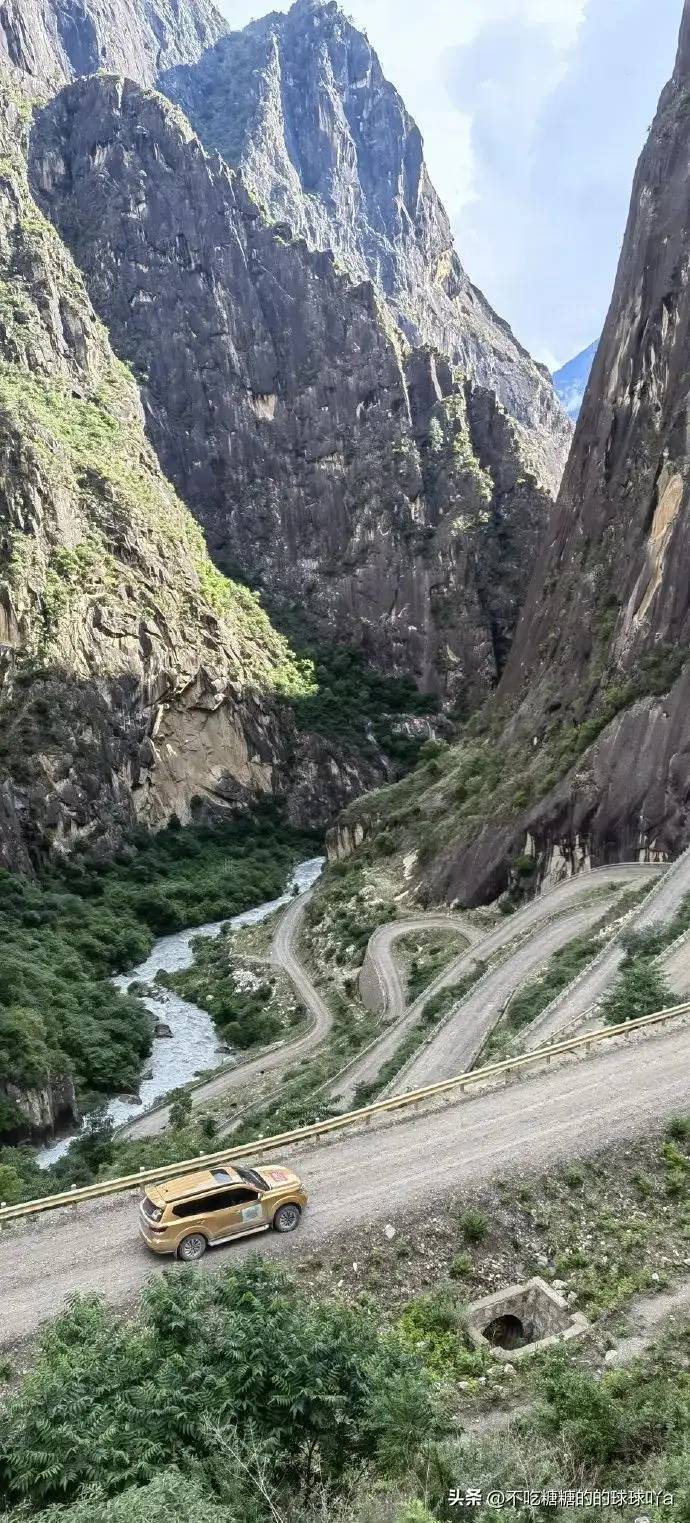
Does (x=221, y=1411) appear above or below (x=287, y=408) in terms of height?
below

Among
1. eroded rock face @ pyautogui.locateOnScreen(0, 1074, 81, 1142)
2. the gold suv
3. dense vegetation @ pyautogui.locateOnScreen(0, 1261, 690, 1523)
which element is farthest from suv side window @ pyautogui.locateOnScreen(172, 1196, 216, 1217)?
eroded rock face @ pyautogui.locateOnScreen(0, 1074, 81, 1142)

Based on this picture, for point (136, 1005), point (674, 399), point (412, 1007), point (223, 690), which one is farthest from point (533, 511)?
point (412, 1007)

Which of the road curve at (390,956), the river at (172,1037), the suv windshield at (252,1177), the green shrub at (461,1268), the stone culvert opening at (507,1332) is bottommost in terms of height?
the river at (172,1037)

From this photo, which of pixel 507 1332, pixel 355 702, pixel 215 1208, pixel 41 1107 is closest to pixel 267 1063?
pixel 41 1107

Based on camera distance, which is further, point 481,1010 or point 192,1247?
point 481,1010

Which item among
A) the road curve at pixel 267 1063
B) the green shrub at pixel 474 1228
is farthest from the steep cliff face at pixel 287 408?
the green shrub at pixel 474 1228

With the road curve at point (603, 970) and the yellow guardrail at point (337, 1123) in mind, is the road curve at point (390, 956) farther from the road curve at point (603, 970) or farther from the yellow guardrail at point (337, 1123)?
the yellow guardrail at point (337, 1123)

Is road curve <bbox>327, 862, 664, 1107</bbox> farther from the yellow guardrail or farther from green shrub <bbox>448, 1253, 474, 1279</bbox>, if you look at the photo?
green shrub <bbox>448, 1253, 474, 1279</bbox>

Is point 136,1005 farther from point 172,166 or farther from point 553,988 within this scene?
point 172,166

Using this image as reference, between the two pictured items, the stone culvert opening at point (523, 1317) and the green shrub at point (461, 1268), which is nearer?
the stone culvert opening at point (523, 1317)

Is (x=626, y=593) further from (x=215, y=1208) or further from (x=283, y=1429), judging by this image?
(x=283, y=1429)
